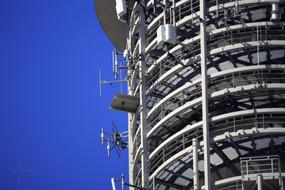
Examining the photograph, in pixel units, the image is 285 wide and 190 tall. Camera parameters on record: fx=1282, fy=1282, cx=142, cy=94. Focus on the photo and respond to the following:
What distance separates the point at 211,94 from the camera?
89.2 m

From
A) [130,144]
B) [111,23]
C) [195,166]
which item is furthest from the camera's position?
[111,23]

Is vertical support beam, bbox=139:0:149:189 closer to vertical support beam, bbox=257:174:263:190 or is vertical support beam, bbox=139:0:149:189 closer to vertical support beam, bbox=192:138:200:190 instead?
vertical support beam, bbox=192:138:200:190

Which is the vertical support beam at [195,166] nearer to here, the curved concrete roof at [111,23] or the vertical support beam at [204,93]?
the vertical support beam at [204,93]

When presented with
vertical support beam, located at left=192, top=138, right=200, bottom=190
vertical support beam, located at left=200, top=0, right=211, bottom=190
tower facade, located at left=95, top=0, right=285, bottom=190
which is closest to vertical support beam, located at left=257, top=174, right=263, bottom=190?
tower facade, located at left=95, top=0, right=285, bottom=190

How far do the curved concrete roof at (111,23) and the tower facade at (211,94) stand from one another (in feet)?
27.6

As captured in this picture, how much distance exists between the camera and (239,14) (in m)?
90.9

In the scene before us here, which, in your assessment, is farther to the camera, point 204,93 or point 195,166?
point 204,93

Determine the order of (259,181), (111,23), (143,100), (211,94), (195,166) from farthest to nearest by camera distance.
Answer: (111,23)
(143,100)
(211,94)
(195,166)
(259,181)

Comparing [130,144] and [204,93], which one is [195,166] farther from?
[130,144]

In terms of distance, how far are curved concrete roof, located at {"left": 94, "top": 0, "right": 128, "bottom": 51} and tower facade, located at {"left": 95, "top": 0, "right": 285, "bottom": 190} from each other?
27.6ft

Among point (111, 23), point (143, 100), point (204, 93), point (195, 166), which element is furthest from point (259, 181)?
point (111, 23)

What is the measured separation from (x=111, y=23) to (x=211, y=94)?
21.4 meters

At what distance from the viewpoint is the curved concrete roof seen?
106 metres

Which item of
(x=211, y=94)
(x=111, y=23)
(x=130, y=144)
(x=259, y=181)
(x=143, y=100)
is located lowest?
(x=259, y=181)
